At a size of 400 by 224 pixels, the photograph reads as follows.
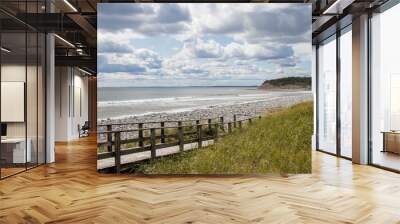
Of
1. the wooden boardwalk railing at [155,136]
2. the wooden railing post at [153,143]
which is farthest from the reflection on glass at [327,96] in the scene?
the wooden railing post at [153,143]

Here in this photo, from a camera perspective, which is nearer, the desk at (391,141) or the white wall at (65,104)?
the desk at (391,141)

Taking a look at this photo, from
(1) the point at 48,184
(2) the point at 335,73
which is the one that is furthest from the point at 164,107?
(2) the point at 335,73

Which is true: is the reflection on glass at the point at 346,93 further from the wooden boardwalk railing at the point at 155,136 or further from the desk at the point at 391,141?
the wooden boardwalk railing at the point at 155,136

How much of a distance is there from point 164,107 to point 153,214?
8.40 ft

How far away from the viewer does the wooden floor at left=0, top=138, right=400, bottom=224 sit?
3.98m

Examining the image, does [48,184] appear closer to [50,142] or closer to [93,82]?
[50,142]

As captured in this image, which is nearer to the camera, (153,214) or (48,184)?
(153,214)

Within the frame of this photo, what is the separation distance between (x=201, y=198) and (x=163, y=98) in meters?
2.10

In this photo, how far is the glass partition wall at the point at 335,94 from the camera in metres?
8.65

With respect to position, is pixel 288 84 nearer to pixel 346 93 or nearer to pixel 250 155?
pixel 250 155

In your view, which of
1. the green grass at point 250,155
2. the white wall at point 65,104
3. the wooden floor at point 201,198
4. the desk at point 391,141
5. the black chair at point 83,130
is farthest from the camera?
the black chair at point 83,130

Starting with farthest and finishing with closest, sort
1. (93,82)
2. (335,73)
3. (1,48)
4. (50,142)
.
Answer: (93,82)
(335,73)
(50,142)
(1,48)

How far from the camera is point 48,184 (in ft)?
19.0

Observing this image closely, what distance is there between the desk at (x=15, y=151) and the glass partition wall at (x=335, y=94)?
20.7 feet
